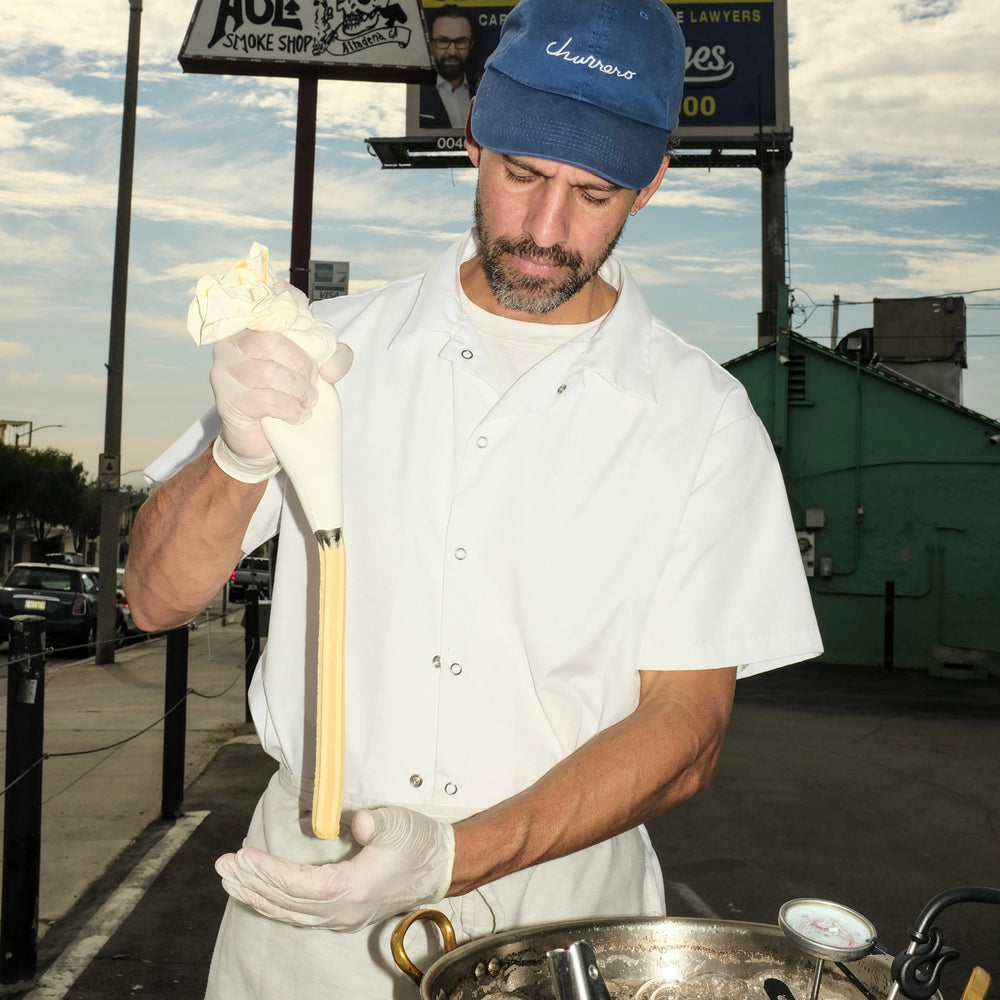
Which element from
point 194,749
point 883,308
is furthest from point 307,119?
point 883,308

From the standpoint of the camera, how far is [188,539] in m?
1.85

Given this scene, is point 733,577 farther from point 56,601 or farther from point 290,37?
point 56,601

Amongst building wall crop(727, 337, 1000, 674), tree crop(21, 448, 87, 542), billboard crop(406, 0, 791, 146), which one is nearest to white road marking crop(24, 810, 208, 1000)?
building wall crop(727, 337, 1000, 674)

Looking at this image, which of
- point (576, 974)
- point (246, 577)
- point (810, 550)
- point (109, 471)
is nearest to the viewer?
point (576, 974)

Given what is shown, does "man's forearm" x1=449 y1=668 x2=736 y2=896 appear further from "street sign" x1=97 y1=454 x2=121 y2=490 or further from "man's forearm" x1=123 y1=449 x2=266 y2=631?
"street sign" x1=97 y1=454 x2=121 y2=490

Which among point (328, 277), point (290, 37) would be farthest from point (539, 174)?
point (290, 37)

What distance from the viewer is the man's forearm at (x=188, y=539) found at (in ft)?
5.89

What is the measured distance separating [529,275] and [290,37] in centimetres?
Result: 854

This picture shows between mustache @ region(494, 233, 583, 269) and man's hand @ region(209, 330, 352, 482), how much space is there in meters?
0.55

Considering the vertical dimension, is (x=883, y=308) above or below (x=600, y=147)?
above

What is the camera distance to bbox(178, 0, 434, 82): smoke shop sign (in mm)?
9602

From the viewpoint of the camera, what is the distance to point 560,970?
135cm

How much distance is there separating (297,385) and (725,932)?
39.3 inches

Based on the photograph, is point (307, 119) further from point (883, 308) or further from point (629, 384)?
point (883, 308)
